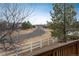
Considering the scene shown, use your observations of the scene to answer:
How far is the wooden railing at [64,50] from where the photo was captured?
3.70 meters

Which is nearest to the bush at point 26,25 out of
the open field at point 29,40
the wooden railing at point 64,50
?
the open field at point 29,40

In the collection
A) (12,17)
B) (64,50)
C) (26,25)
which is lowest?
(64,50)

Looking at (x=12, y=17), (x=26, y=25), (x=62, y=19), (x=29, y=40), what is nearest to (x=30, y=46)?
(x=29, y=40)

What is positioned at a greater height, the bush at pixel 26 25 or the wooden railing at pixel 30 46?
the bush at pixel 26 25

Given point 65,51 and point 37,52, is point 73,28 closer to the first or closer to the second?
point 65,51

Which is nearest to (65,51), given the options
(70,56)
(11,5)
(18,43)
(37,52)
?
(70,56)

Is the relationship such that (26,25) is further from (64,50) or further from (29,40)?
(64,50)

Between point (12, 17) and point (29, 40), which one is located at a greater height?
point (12, 17)

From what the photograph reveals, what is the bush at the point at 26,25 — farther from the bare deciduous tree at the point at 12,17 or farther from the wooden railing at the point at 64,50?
the wooden railing at the point at 64,50

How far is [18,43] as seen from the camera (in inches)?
146

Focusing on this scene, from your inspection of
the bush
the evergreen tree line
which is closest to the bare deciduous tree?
the bush

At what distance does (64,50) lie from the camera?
3699mm

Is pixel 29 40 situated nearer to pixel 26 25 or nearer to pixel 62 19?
pixel 26 25

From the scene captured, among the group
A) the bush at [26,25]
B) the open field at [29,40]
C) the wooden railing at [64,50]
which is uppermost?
the bush at [26,25]
